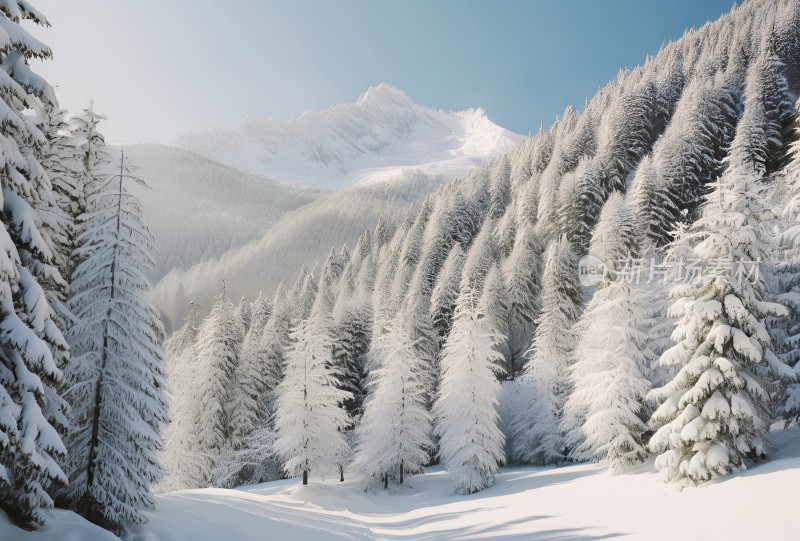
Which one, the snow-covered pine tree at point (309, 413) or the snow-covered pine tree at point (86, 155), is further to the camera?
the snow-covered pine tree at point (309, 413)

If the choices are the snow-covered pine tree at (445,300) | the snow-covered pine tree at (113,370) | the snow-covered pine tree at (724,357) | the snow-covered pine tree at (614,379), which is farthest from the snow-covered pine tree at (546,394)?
the snow-covered pine tree at (113,370)

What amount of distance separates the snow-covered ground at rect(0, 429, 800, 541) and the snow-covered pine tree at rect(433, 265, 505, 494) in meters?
1.57

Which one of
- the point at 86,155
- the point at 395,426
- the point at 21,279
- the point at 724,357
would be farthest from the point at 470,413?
the point at 21,279

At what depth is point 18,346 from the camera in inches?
328

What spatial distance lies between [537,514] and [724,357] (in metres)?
10.6

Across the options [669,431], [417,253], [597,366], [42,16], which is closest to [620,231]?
[597,366]

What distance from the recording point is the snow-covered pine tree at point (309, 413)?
121 ft

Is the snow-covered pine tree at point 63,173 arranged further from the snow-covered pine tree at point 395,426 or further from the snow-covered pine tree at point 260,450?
the snow-covered pine tree at point 395,426

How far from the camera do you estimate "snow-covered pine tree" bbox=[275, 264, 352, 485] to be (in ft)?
121

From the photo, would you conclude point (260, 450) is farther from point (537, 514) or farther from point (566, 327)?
point (566, 327)

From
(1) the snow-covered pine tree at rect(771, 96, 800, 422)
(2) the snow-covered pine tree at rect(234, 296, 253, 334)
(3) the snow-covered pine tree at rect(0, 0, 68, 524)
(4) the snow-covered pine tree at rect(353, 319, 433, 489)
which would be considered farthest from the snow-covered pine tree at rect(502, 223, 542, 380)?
(3) the snow-covered pine tree at rect(0, 0, 68, 524)

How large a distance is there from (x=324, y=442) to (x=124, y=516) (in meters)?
24.2

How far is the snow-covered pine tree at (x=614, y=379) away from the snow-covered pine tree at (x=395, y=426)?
1204cm

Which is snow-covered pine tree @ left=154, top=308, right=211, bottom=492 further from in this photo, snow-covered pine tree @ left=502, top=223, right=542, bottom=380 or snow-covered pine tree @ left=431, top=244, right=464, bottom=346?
snow-covered pine tree @ left=502, top=223, right=542, bottom=380
